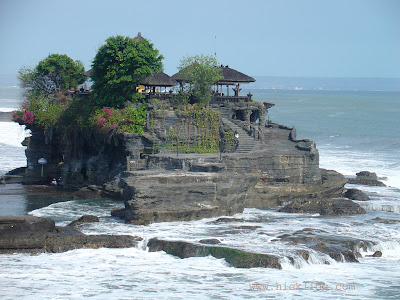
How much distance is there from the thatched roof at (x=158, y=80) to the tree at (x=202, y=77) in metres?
1.30

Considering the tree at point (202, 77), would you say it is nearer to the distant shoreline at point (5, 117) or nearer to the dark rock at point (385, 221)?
the dark rock at point (385, 221)

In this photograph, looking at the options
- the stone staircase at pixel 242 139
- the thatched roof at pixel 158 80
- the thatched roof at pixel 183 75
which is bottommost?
the stone staircase at pixel 242 139

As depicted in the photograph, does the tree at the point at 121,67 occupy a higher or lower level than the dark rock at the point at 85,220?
higher

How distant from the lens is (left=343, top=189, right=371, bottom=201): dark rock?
44.7m

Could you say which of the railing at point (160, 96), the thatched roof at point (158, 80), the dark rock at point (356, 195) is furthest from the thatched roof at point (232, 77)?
the dark rock at point (356, 195)

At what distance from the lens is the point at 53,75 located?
53750 millimetres

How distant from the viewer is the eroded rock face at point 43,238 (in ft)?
103

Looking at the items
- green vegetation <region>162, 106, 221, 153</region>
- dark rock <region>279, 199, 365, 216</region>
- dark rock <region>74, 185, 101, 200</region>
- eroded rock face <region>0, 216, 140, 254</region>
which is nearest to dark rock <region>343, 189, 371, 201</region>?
dark rock <region>279, 199, 365, 216</region>

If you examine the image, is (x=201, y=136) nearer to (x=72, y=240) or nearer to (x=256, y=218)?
(x=256, y=218)

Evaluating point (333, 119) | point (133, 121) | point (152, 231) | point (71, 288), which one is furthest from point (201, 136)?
point (333, 119)

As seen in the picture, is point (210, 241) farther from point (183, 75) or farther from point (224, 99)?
→ point (183, 75)

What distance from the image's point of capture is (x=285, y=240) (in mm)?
32969

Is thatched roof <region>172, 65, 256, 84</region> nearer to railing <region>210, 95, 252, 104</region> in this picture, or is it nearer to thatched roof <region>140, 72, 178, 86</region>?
thatched roof <region>140, 72, 178, 86</region>

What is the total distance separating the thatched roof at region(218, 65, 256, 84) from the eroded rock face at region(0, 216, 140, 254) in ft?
68.5
